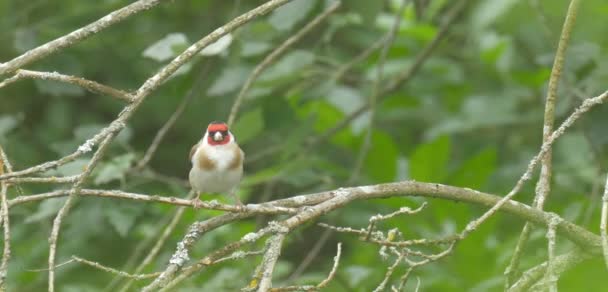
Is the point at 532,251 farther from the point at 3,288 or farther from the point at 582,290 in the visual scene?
the point at 3,288

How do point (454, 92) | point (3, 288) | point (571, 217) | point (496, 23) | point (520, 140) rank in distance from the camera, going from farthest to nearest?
point (454, 92) < point (520, 140) < point (496, 23) < point (571, 217) < point (3, 288)

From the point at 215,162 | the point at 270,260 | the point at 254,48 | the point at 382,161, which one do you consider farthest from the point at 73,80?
the point at 382,161

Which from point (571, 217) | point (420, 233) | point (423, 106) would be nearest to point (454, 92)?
point (423, 106)

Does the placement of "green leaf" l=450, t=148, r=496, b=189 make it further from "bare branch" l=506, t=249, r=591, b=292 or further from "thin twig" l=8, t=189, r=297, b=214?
"thin twig" l=8, t=189, r=297, b=214

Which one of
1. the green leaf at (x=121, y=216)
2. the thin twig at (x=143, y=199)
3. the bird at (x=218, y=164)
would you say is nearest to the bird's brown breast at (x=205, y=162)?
the bird at (x=218, y=164)

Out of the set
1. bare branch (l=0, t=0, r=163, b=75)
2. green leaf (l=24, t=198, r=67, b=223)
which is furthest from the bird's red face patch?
bare branch (l=0, t=0, r=163, b=75)

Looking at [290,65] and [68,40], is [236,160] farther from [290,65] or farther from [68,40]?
[68,40]

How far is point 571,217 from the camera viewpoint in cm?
430

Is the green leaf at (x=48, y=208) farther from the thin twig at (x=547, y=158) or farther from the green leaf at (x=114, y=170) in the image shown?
the thin twig at (x=547, y=158)

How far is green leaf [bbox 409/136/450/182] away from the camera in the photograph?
5.46 meters

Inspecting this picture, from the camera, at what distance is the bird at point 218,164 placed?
4141 millimetres

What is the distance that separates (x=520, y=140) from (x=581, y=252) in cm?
352

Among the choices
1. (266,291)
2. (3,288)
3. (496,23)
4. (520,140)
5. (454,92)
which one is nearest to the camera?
(266,291)

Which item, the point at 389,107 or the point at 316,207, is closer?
the point at 316,207
